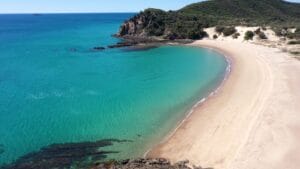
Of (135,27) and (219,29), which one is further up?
(219,29)

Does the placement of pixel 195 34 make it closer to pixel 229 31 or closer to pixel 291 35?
pixel 229 31

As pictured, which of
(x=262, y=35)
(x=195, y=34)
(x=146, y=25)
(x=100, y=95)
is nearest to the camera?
(x=100, y=95)

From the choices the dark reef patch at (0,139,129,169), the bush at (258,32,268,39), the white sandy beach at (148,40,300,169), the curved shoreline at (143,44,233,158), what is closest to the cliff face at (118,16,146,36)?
the bush at (258,32,268,39)

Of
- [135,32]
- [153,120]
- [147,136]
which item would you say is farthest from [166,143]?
[135,32]

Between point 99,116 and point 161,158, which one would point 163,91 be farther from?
point 161,158

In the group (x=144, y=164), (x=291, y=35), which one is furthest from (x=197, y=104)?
(x=291, y=35)

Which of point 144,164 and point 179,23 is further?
point 179,23

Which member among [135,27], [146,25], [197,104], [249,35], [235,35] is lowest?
[197,104]
